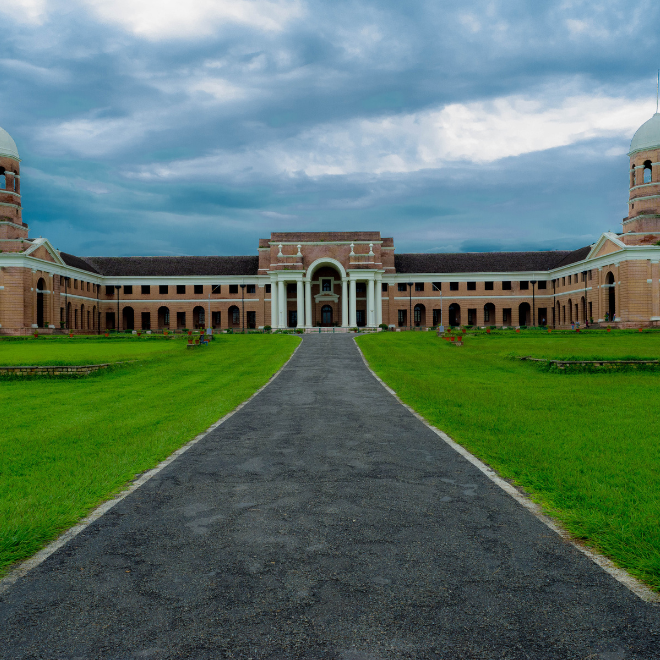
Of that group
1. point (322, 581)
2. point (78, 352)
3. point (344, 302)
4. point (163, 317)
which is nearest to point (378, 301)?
point (344, 302)

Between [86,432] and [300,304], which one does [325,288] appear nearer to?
[300,304]

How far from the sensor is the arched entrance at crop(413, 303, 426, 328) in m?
78.2

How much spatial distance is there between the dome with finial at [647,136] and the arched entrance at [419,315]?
3117 centimetres

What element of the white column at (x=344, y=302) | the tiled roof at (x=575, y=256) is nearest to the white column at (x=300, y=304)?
the white column at (x=344, y=302)

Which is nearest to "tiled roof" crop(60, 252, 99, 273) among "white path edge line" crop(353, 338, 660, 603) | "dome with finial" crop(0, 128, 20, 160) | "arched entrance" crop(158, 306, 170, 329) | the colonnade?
"arched entrance" crop(158, 306, 170, 329)

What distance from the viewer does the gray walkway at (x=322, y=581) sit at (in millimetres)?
3225

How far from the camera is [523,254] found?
80562 millimetres

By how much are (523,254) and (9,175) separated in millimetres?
64806

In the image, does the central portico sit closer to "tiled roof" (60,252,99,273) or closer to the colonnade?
the colonnade

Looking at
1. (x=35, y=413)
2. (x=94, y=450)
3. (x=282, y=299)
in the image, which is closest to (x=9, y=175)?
(x=282, y=299)

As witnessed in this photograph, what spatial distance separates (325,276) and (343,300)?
7117mm

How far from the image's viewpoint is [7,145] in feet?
187

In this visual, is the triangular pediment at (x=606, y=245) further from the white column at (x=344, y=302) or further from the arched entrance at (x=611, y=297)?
the white column at (x=344, y=302)

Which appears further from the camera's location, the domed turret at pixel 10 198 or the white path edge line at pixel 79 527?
the domed turret at pixel 10 198
